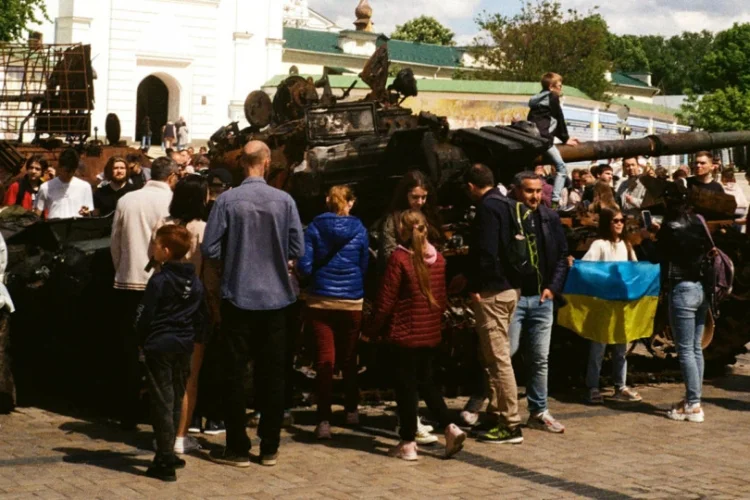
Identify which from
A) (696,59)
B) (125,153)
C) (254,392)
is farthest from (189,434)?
(696,59)

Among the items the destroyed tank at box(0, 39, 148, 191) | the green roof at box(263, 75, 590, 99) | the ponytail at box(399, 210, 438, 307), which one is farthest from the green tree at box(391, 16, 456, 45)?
the ponytail at box(399, 210, 438, 307)

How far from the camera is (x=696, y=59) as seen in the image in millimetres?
146125

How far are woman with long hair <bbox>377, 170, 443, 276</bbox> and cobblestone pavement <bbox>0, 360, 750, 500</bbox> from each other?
1.43m

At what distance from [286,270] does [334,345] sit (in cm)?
138

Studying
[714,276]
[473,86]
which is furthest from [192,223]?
[473,86]

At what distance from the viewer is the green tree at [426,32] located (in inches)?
4707

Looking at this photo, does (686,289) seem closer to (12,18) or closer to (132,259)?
(132,259)

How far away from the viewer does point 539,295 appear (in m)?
11.4

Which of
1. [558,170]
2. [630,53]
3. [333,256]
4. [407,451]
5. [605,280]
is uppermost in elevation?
[630,53]

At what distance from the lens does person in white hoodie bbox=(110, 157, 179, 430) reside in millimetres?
10773

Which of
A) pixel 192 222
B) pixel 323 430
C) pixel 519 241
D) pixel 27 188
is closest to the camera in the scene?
pixel 192 222

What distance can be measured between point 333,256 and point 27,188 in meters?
7.19

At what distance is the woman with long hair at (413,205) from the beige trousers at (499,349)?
63 cm

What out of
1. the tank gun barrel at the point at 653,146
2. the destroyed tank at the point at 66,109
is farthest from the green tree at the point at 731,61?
the tank gun barrel at the point at 653,146
